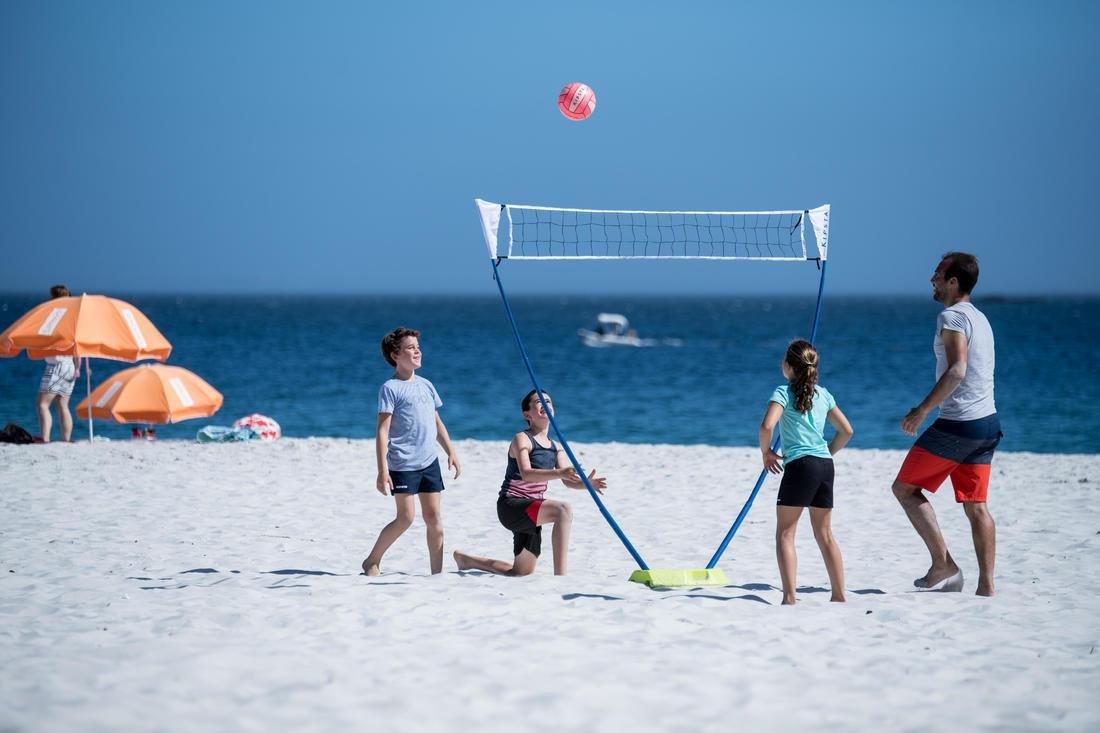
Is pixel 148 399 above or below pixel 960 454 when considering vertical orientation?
below

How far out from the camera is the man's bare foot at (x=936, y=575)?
17.2 ft

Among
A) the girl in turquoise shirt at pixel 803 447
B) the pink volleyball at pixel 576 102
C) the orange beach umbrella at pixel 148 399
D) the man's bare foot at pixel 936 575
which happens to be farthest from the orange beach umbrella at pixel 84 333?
the man's bare foot at pixel 936 575

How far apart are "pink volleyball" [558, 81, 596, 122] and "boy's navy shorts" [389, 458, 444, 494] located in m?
2.56

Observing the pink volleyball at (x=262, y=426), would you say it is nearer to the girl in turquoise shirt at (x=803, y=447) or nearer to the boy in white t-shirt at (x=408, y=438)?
the boy in white t-shirt at (x=408, y=438)

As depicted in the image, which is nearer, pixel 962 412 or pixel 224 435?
pixel 962 412

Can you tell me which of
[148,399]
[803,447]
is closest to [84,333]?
[148,399]

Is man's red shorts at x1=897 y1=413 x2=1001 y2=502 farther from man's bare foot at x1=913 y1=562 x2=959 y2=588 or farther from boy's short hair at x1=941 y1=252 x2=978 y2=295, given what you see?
boy's short hair at x1=941 y1=252 x2=978 y2=295

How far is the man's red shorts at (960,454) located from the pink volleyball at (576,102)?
3010mm

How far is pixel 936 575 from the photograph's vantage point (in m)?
5.26

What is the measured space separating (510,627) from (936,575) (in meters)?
2.18

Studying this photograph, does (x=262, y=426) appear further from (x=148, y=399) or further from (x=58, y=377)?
(x=58, y=377)

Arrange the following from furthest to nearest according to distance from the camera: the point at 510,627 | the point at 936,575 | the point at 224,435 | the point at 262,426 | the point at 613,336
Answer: the point at 613,336 < the point at 262,426 < the point at 224,435 < the point at 936,575 < the point at 510,627

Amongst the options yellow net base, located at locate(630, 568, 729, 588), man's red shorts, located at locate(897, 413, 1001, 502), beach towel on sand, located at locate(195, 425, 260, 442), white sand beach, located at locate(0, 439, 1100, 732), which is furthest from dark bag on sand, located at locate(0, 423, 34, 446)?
man's red shorts, located at locate(897, 413, 1001, 502)

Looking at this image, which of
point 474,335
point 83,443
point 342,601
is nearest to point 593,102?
point 342,601
